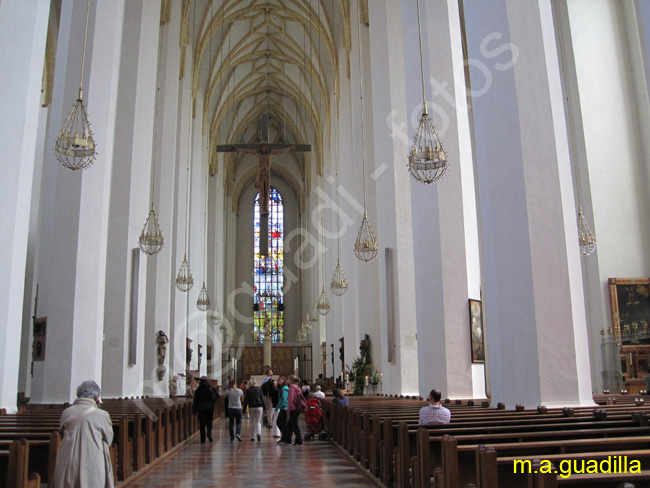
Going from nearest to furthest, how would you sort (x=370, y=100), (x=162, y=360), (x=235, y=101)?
(x=162, y=360)
(x=370, y=100)
(x=235, y=101)

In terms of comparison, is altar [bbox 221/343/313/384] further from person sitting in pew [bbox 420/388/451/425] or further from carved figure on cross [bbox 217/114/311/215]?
person sitting in pew [bbox 420/388/451/425]

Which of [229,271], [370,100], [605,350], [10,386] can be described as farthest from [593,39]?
[229,271]

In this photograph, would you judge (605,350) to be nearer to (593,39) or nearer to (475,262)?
(475,262)

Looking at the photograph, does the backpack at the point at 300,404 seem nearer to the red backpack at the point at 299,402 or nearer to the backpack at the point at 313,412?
the red backpack at the point at 299,402

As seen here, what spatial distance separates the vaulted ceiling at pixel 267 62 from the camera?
22.4m

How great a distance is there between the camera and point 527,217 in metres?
7.21

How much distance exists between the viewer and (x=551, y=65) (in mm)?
7613

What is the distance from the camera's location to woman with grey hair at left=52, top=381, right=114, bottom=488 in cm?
386

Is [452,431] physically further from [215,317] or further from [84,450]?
[215,317]

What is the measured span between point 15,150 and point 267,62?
23.0m

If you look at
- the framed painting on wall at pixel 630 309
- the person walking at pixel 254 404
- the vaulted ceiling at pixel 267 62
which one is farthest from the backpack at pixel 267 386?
the vaulted ceiling at pixel 267 62

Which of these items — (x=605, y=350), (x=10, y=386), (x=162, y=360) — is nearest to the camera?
(x=10, y=386)

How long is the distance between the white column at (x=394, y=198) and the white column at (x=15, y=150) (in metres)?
7.73

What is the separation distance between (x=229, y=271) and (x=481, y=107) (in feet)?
97.4
